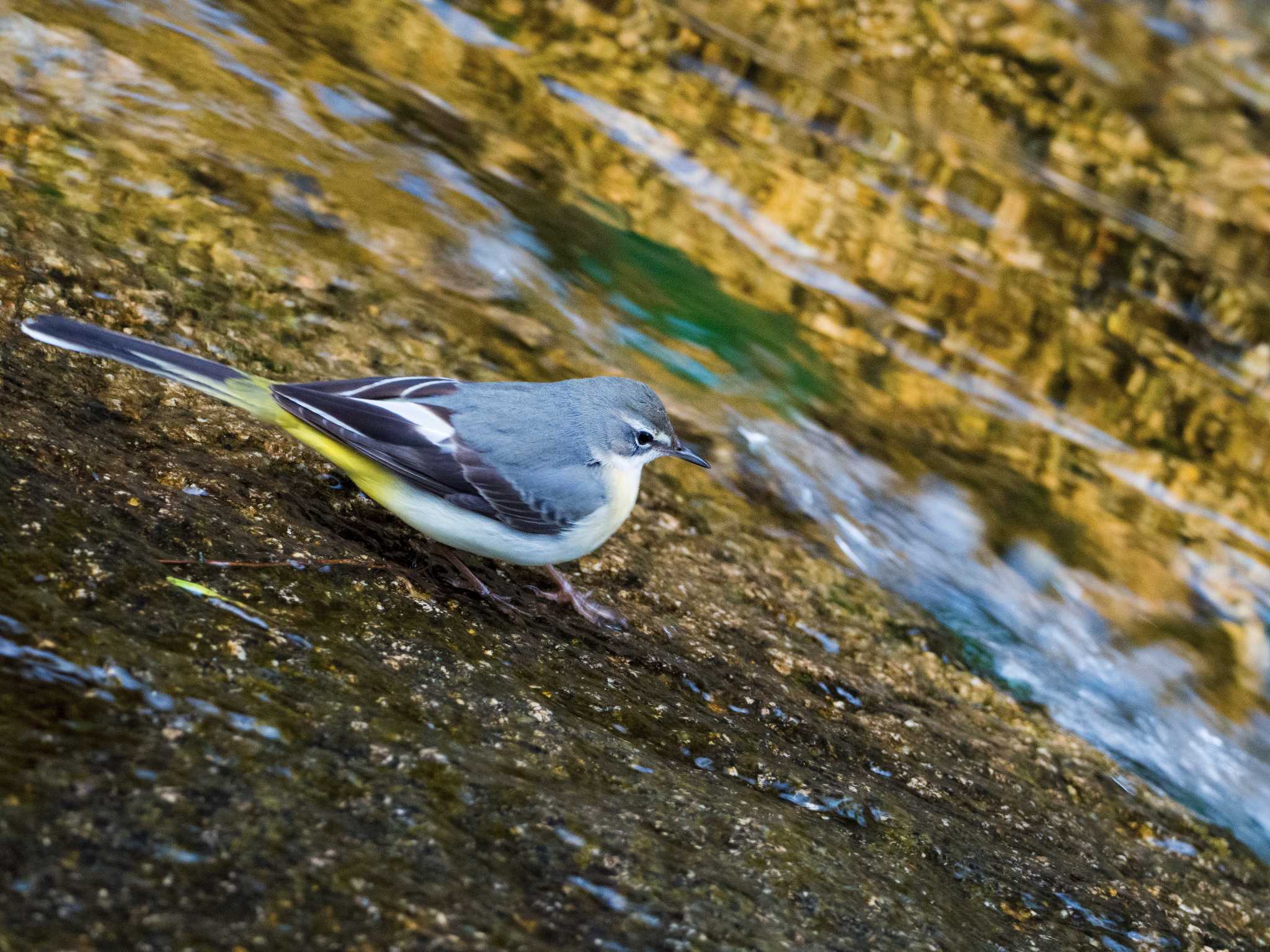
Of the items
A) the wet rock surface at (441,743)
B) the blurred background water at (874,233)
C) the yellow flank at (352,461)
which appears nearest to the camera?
the wet rock surface at (441,743)

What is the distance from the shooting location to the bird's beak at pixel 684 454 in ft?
18.4

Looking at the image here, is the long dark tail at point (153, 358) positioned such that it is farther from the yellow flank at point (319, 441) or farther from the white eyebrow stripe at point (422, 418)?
the white eyebrow stripe at point (422, 418)

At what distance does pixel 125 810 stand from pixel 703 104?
920 cm

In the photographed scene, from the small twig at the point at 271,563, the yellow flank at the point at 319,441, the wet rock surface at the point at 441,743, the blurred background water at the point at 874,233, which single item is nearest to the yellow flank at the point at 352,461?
the yellow flank at the point at 319,441

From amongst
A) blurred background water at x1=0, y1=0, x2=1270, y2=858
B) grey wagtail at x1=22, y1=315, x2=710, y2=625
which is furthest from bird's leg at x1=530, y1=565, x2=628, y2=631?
blurred background water at x1=0, y1=0, x2=1270, y2=858

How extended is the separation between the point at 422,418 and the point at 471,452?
9.5 inches

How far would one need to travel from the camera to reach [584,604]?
5078 millimetres

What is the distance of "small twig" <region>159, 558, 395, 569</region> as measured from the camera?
12.6ft

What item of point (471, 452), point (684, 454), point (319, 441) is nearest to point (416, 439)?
point (471, 452)

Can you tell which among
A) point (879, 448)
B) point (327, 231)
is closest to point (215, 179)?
point (327, 231)

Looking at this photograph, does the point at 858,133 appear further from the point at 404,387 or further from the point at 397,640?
the point at 397,640

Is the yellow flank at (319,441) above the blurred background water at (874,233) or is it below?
below

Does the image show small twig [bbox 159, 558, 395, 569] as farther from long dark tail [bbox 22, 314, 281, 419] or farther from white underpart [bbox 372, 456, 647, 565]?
long dark tail [bbox 22, 314, 281, 419]

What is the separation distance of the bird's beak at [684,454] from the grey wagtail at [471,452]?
439 millimetres
